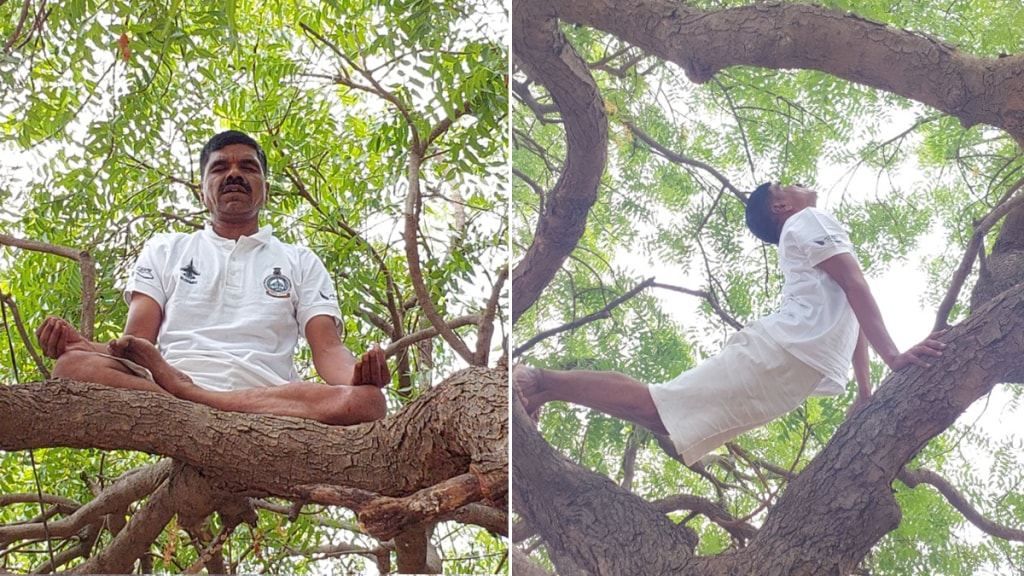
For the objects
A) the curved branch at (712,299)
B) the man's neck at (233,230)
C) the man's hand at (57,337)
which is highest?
the man's neck at (233,230)

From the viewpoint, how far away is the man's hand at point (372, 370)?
1147 millimetres

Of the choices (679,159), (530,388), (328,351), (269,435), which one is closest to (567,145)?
(679,159)

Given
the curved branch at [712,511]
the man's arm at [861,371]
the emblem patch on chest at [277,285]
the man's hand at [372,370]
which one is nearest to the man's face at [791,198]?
the man's arm at [861,371]

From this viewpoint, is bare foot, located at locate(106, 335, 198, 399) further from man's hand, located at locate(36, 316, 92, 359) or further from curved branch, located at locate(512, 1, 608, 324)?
curved branch, located at locate(512, 1, 608, 324)

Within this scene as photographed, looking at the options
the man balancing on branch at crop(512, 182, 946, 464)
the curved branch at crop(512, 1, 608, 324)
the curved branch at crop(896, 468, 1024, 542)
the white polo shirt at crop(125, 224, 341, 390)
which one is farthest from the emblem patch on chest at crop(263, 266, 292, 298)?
the curved branch at crop(896, 468, 1024, 542)

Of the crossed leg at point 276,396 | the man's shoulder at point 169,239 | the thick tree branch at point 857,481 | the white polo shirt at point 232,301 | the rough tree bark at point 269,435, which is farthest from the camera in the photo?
the man's shoulder at point 169,239

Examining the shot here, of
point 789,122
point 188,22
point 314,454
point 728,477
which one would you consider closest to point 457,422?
point 314,454

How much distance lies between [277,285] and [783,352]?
786 millimetres

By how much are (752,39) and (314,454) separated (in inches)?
Result: 23.7

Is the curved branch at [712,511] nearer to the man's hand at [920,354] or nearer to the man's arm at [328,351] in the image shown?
the man's hand at [920,354]

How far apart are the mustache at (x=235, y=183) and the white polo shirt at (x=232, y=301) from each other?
0.21 feet

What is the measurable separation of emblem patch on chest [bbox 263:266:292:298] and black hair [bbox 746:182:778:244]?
748 mm

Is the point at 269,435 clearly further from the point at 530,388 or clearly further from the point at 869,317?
the point at 869,317

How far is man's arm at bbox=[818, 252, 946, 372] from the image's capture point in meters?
0.79
